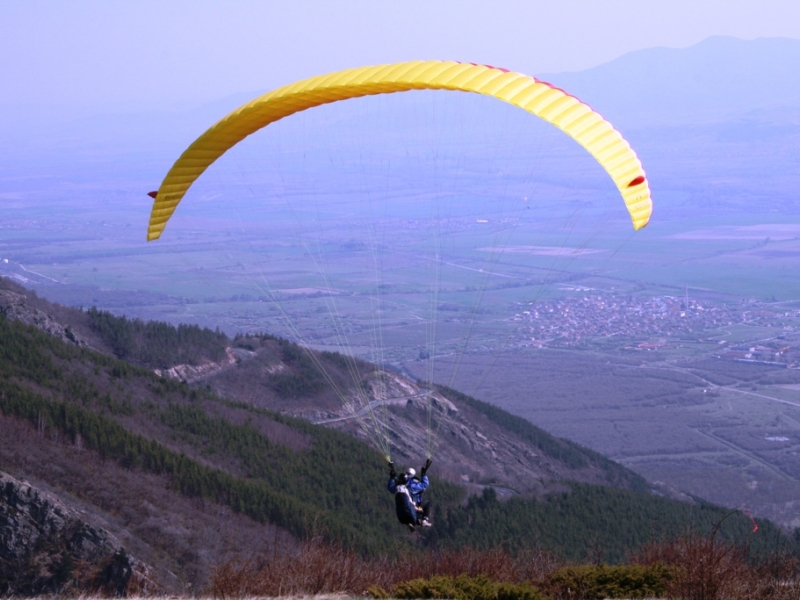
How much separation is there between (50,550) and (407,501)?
11.1 meters

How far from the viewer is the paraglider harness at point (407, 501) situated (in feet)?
44.8

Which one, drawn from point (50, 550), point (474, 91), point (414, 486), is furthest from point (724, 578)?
point (50, 550)

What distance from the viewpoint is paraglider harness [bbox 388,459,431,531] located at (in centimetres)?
1364

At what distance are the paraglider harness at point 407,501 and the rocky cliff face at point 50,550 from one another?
8879mm

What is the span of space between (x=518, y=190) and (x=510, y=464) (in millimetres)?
107177

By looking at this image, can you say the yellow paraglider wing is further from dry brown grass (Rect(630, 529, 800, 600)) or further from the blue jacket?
dry brown grass (Rect(630, 529, 800, 600))

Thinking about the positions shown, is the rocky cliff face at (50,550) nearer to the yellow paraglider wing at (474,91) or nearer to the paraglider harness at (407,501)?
the paraglider harness at (407,501)

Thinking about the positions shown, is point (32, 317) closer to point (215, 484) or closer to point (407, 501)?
point (215, 484)

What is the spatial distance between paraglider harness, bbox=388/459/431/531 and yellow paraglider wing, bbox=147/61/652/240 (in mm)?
4602

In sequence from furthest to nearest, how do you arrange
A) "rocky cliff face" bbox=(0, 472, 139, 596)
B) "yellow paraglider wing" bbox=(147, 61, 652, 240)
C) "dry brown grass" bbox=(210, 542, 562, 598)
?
"rocky cliff face" bbox=(0, 472, 139, 596) → "dry brown grass" bbox=(210, 542, 562, 598) → "yellow paraglider wing" bbox=(147, 61, 652, 240)

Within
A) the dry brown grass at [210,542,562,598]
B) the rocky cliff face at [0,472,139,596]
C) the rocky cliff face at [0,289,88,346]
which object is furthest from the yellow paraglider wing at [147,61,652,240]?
the rocky cliff face at [0,289,88,346]

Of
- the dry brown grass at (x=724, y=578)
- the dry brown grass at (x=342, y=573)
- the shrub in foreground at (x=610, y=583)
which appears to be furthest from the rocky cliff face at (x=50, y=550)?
the dry brown grass at (x=724, y=578)

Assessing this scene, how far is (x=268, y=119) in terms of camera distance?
50.7 feet

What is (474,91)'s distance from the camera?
13312 millimetres
